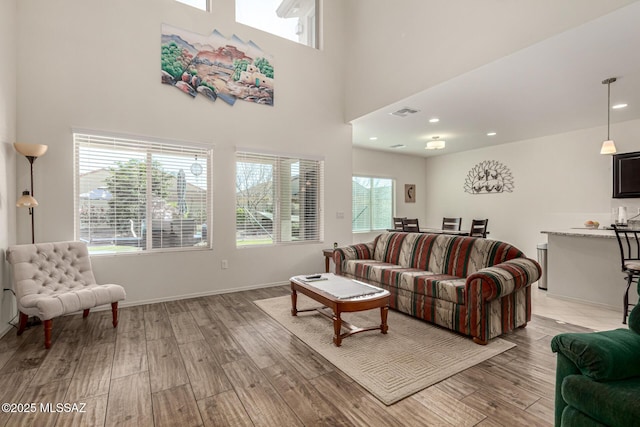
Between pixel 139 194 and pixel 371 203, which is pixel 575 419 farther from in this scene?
pixel 371 203

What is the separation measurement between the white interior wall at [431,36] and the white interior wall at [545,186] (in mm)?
3877

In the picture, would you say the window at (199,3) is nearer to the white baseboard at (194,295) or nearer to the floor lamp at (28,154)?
the floor lamp at (28,154)

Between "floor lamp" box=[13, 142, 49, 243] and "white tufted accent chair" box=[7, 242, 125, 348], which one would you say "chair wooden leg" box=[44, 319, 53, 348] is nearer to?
"white tufted accent chair" box=[7, 242, 125, 348]

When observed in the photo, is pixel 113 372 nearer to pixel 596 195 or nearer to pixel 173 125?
pixel 173 125

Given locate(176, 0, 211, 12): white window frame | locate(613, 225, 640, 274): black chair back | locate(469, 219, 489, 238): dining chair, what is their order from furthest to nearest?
locate(469, 219, 489, 238): dining chair, locate(176, 0, 211, 12): white window frame, locate(613, 225, 640, 274): black chair back

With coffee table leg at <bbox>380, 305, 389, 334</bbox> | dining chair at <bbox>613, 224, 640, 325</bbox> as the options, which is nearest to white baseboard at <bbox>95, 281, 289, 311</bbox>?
coffee table leg at <bbox>380, 305, 389, 334</bbox>

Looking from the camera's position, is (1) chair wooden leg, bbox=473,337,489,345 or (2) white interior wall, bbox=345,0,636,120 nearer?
(1) chair wooden leg, bbox=473,337,489,345

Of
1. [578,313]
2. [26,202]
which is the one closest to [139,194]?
[26,202]

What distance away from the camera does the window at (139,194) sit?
3.63 meters

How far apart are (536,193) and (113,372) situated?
7449 millimetres

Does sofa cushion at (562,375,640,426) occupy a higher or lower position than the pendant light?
lower

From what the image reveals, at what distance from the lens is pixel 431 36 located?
3900 millimetres

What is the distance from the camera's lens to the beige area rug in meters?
2.13

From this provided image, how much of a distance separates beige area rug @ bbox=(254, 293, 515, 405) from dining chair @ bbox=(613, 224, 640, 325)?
1.73 m
